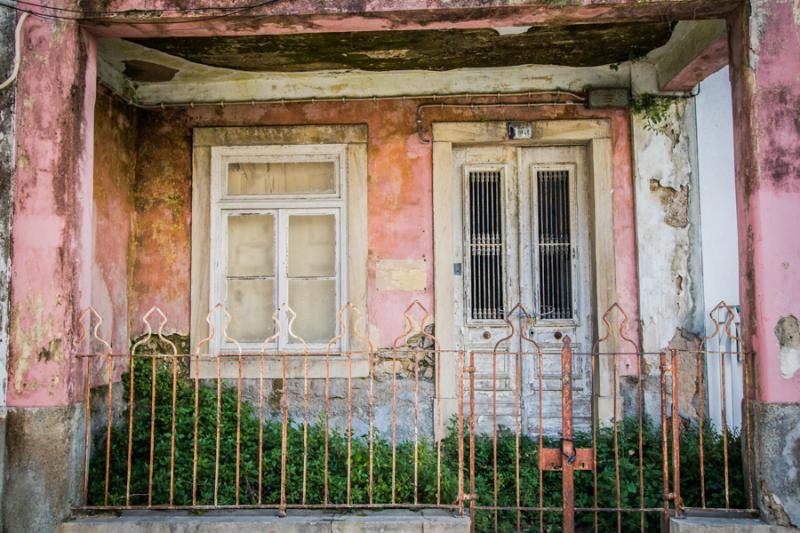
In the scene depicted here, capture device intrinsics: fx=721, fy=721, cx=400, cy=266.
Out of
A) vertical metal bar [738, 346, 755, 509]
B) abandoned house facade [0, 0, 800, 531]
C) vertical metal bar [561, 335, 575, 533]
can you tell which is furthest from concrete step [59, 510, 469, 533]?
vertical metal bar [738, 346, 755, 509]

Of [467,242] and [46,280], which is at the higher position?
[467,242]

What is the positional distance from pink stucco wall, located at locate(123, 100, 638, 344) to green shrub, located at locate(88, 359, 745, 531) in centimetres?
104

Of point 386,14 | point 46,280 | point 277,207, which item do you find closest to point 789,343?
point 386,14

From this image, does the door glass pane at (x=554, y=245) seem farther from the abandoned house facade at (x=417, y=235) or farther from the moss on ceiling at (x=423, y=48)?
the moss on ceiling at (x=423, y=48)

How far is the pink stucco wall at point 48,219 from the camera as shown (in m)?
4.29

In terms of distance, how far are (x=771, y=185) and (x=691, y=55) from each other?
1.61 metres

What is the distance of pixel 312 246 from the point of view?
21.0 feet

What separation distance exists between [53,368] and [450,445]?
3.02 metres

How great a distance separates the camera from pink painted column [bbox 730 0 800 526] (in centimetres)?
415

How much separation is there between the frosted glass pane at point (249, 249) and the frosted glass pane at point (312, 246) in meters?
0.19

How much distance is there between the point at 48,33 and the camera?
4457 millimetres

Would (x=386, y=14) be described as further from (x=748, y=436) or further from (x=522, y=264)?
(x=748, y=436)

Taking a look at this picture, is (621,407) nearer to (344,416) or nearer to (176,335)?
(344,416)

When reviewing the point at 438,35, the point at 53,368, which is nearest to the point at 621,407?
the point at 438,35
